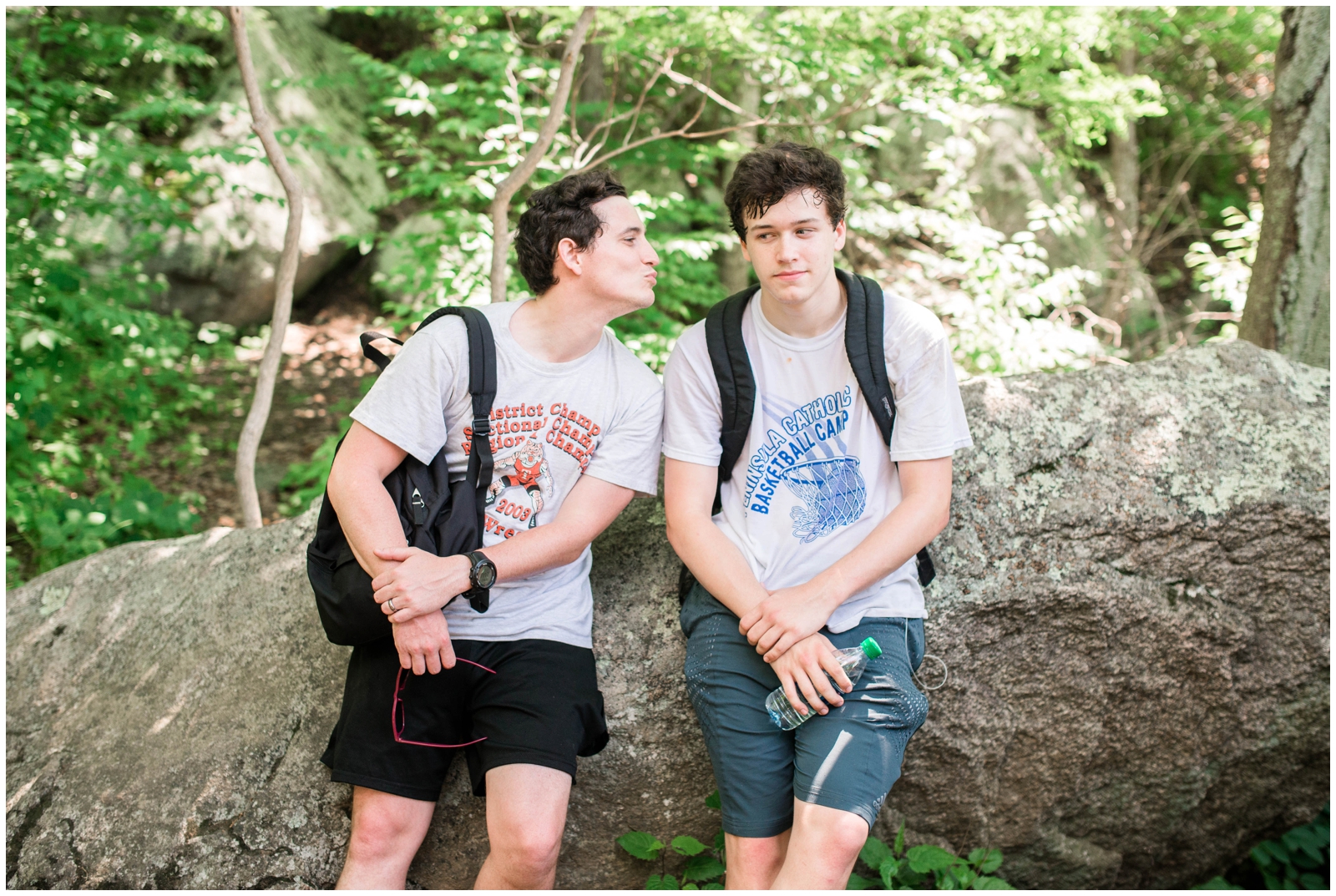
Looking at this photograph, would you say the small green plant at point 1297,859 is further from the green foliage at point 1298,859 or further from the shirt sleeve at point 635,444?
the shirt sleeve at point 635,444

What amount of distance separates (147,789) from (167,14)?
288 inches

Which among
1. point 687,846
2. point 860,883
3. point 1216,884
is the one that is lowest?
point 1216,884

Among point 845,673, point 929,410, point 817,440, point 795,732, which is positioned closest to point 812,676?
point 845,673

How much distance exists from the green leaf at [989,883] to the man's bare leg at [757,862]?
0.82 meters

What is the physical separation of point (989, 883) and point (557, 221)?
2.31m

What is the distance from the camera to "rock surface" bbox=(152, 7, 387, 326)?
694 centimetres

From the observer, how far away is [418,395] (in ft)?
7.18

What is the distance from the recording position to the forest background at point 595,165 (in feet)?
14.8

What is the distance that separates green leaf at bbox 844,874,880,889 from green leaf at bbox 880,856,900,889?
0.38ft

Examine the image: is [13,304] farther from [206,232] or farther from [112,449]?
[206,232]

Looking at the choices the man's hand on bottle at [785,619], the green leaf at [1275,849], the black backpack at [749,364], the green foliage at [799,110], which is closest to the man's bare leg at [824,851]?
the man's hand on bottle at [785,619]

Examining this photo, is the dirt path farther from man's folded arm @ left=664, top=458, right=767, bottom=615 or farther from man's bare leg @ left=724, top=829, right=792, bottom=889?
man's bare leg @ left=724, top=829, right=792, bottom=889

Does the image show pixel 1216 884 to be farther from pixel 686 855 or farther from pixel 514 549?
pixel 514 549

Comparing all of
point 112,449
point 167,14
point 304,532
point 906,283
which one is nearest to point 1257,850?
point 304,532
